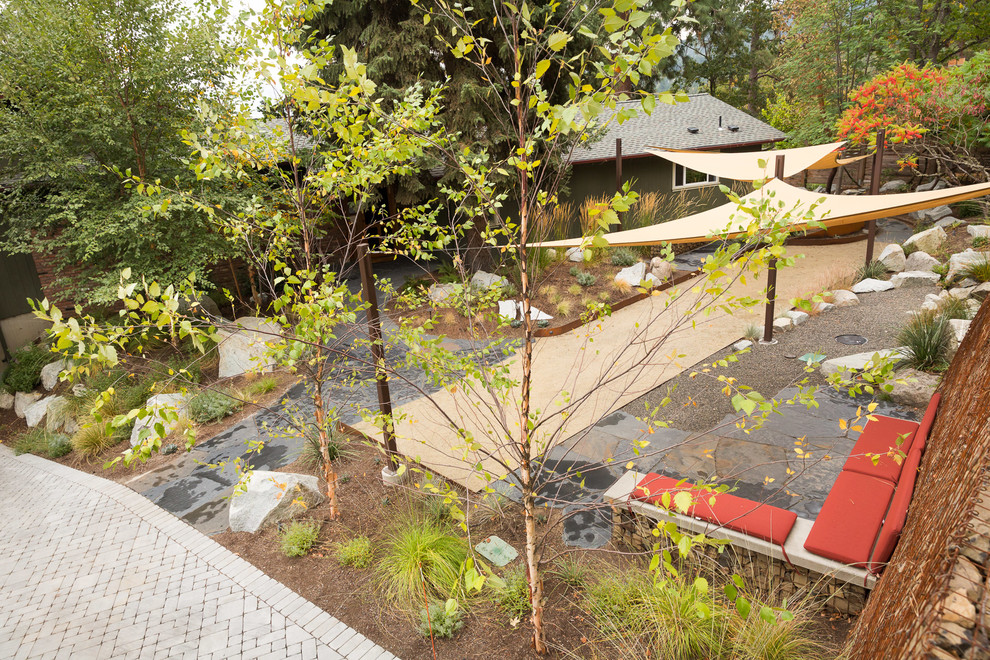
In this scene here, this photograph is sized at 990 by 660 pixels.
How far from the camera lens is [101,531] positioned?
435cm

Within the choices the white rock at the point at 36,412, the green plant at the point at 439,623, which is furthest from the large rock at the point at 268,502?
the white rock at the point at 36,412

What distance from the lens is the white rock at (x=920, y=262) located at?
8.08m

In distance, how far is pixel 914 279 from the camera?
766cm

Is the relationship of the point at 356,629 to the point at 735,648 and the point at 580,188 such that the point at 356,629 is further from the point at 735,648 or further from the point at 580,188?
the point at 580,188

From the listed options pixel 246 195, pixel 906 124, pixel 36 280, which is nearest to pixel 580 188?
pixel 906 124

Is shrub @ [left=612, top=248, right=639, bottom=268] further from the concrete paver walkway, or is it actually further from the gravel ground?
the concrete paver walkway

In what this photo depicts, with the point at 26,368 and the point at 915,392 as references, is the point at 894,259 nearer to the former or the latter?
the point at 915,392

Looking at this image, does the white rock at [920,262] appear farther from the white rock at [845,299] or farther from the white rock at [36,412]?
the white rock at [36,412]

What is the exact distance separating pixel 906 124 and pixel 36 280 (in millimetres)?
15683

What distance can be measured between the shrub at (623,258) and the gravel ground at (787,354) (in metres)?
3.20

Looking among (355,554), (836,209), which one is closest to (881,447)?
(355,554)

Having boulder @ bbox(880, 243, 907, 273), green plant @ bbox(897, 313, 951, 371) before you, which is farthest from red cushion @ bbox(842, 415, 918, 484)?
boulder @ bbox(880, 243, 907, 273)

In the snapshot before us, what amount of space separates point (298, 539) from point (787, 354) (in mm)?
5458

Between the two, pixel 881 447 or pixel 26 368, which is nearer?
pixel 881 447
